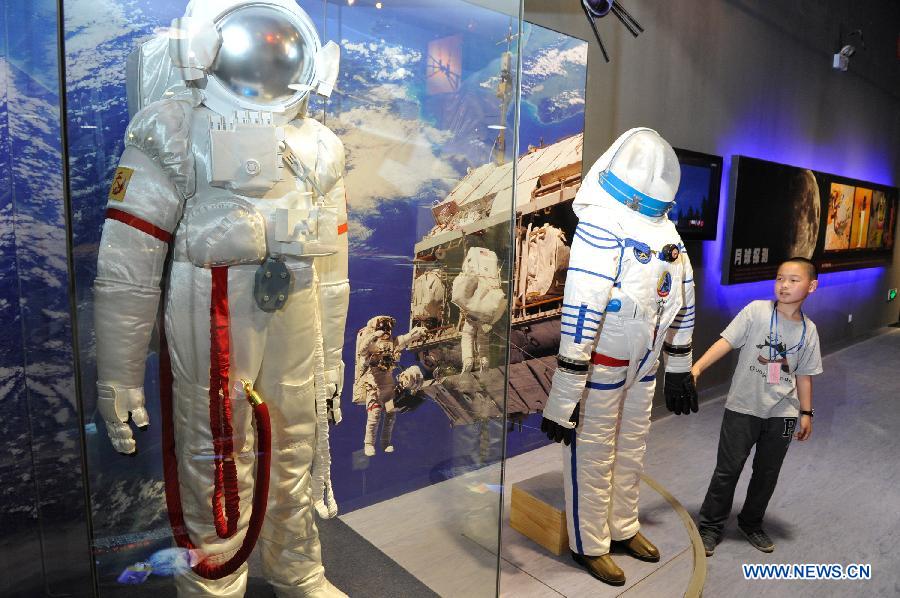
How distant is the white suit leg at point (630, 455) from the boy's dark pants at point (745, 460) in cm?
53

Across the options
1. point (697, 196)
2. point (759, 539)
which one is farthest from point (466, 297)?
point (697, 196)

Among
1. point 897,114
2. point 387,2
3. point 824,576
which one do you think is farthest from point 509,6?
point 897,114

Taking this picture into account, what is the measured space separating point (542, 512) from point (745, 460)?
960 mm

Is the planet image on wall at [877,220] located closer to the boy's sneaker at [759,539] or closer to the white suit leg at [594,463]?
the boy's sneaker at [759,539]

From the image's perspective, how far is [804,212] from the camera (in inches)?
226

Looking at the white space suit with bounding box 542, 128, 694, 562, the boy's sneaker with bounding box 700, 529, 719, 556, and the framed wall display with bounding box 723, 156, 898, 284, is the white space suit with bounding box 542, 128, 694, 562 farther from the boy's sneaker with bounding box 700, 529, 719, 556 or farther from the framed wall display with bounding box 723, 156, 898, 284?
the framed wall display with bounding box 723, 156, 898, 284

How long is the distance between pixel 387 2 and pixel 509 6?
393 mm

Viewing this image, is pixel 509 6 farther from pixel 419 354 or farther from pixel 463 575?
pixel 463 575

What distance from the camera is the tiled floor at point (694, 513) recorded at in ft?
6.07

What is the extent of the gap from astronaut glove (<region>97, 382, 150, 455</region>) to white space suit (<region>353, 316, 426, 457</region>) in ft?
2.23

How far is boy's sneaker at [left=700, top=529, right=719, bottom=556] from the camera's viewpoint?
8.67 feet

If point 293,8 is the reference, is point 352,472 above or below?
below

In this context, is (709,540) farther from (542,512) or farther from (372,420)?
(372,420)

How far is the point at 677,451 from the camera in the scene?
3.83m
